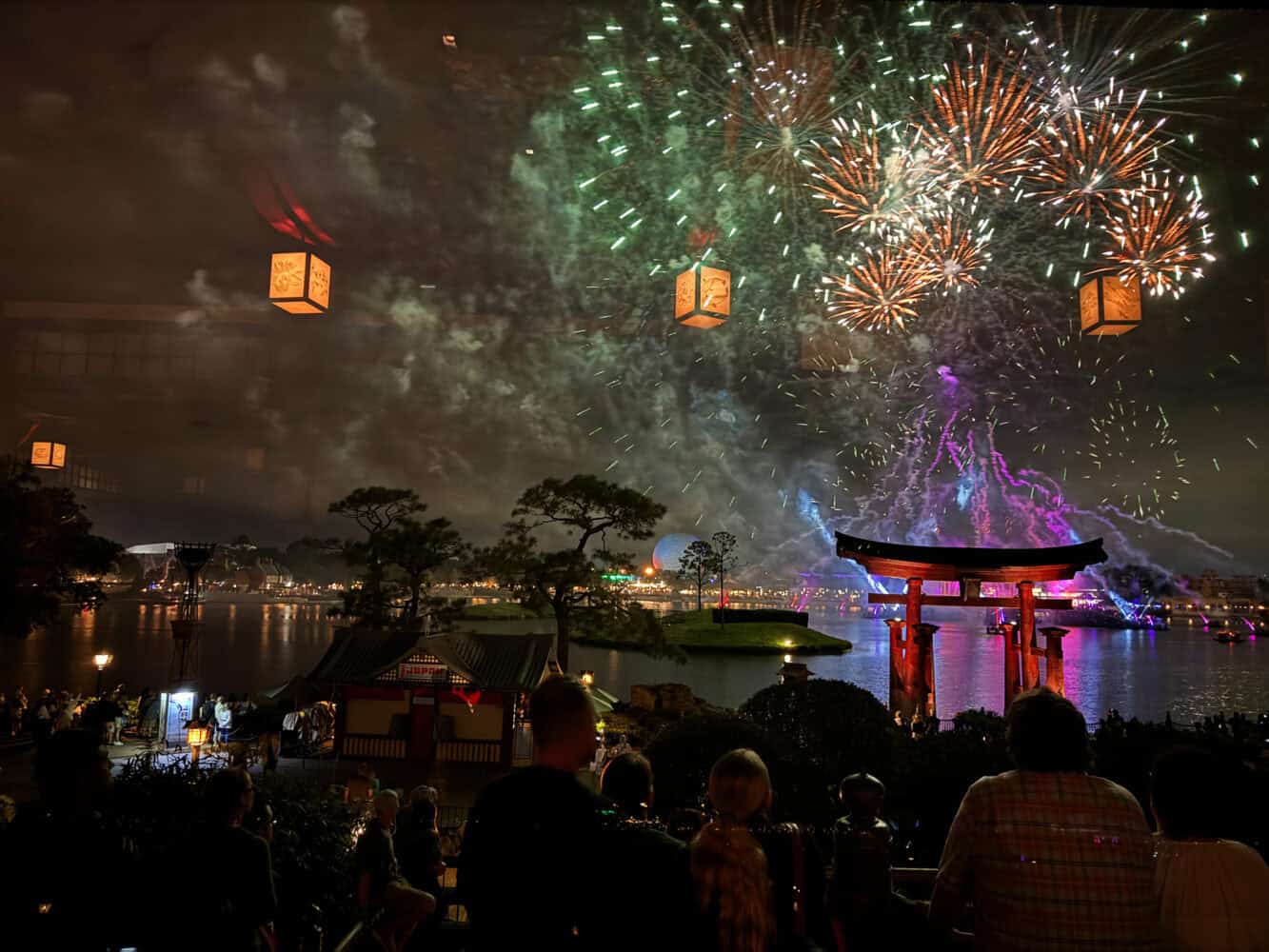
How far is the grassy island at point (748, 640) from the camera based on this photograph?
69312mm

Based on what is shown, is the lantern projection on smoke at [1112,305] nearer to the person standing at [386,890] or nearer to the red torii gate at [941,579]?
the person standing at [386,890]

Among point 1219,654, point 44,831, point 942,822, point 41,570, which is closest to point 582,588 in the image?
point 41,570

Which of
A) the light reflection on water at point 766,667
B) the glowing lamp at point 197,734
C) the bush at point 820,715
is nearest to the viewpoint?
the bush at point 820,715

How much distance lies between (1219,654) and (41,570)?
88.8 m

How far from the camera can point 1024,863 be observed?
2533mm

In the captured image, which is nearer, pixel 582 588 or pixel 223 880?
pixel 223 880

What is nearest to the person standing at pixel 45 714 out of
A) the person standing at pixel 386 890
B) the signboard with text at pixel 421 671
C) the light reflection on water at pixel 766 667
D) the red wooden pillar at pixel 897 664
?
the signboard with text at pixel 421 671

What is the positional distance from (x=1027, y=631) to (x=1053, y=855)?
17.6m

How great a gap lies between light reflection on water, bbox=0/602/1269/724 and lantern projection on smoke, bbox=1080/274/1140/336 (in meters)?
21.5

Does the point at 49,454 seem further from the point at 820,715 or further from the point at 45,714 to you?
the point at 820,715

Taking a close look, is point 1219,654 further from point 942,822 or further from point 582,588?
point 942,822

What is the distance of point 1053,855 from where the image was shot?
98.7 inches

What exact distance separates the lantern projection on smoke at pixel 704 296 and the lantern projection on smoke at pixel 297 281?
4.03 metres

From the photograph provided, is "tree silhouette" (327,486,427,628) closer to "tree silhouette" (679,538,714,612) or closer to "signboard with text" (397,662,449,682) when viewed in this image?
"signboard with text" (397,662,449,682)
